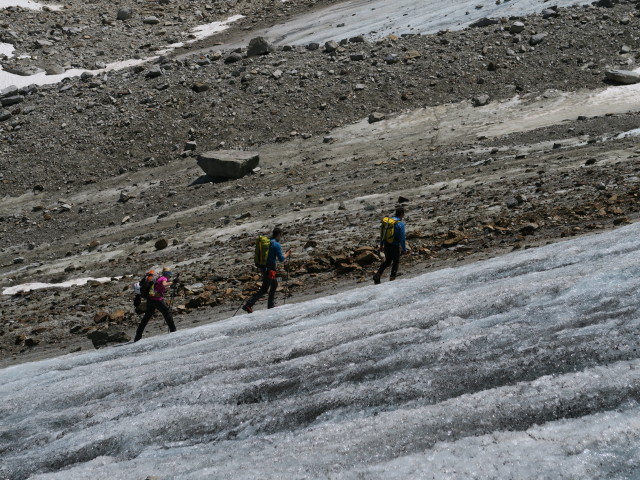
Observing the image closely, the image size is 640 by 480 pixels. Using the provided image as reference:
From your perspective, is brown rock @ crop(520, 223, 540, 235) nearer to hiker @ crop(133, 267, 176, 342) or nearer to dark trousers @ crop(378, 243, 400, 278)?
dark trousers @ crop(378, 243, 400, 278)

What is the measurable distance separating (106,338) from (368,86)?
72.0 feet

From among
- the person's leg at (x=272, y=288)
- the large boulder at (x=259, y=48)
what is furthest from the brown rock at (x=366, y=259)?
the large boulder at (x=259, y=48)

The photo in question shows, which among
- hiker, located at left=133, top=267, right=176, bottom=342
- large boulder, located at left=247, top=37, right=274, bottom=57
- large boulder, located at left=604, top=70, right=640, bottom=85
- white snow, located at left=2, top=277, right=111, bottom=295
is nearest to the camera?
hiker, located at left=133, top=267, right=176, bottom=342

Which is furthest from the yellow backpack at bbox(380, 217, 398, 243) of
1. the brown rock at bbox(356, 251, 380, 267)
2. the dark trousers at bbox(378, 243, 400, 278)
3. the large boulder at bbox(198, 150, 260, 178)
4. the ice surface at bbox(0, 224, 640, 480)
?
the large boulder at bbox(198, 150, 260, 178)

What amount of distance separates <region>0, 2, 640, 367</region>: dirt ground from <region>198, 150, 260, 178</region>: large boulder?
1.49 feet

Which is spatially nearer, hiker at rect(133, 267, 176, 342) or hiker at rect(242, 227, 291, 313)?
hiker at rect(133, 267, 176, 342)

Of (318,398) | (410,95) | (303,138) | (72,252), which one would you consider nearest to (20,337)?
(72,252)

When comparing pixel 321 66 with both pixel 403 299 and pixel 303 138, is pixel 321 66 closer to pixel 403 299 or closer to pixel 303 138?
pixel 303 138

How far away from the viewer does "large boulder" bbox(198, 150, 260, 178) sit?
29453mm

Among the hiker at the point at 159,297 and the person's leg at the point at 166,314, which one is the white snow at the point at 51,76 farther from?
the person's leg at the point at 166,314

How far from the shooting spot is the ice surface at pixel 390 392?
23.3ft

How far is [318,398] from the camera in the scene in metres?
9.18

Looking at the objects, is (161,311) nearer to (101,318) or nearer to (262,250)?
(262,250)

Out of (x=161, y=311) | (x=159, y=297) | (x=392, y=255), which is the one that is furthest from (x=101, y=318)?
(x=392, y=255)
